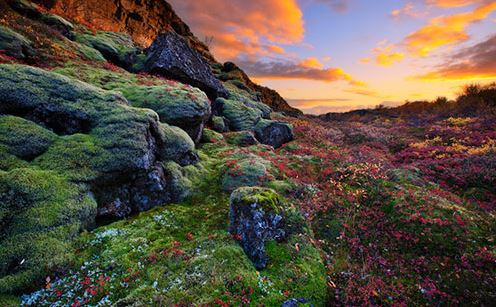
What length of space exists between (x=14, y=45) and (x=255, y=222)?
23576mm

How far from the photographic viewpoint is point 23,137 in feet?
35.6

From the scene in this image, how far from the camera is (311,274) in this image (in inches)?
360

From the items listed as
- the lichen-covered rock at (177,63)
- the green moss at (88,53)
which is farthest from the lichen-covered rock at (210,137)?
the green moss at (88,53)

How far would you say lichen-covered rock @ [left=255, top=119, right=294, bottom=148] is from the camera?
2887 centimetres

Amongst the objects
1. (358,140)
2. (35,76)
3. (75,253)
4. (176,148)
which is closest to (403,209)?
(176,148)

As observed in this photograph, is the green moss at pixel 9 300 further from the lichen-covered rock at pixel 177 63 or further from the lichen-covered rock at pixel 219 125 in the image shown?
the lichen-covered rock at pixel 177 63

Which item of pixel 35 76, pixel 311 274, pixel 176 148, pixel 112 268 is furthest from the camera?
pixel 176 148

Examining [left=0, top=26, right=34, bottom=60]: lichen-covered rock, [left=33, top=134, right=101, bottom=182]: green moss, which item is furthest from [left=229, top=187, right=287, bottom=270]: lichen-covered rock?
[left=0, top=26, right=34, bottom=60]: lichen-covered rock

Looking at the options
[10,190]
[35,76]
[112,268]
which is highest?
[35,76]

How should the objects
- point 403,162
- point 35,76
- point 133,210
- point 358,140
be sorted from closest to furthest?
point 133,210, point 35,76, point 403,162, point 358,140

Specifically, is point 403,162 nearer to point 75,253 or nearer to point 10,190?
point 75,253

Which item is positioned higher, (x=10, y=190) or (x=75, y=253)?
(x=10, y=190)

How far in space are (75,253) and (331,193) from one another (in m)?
14.1

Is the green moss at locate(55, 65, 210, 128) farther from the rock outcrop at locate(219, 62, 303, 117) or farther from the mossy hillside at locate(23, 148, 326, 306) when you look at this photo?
the rock outcrop at locate(219, 62, 303, 117)
